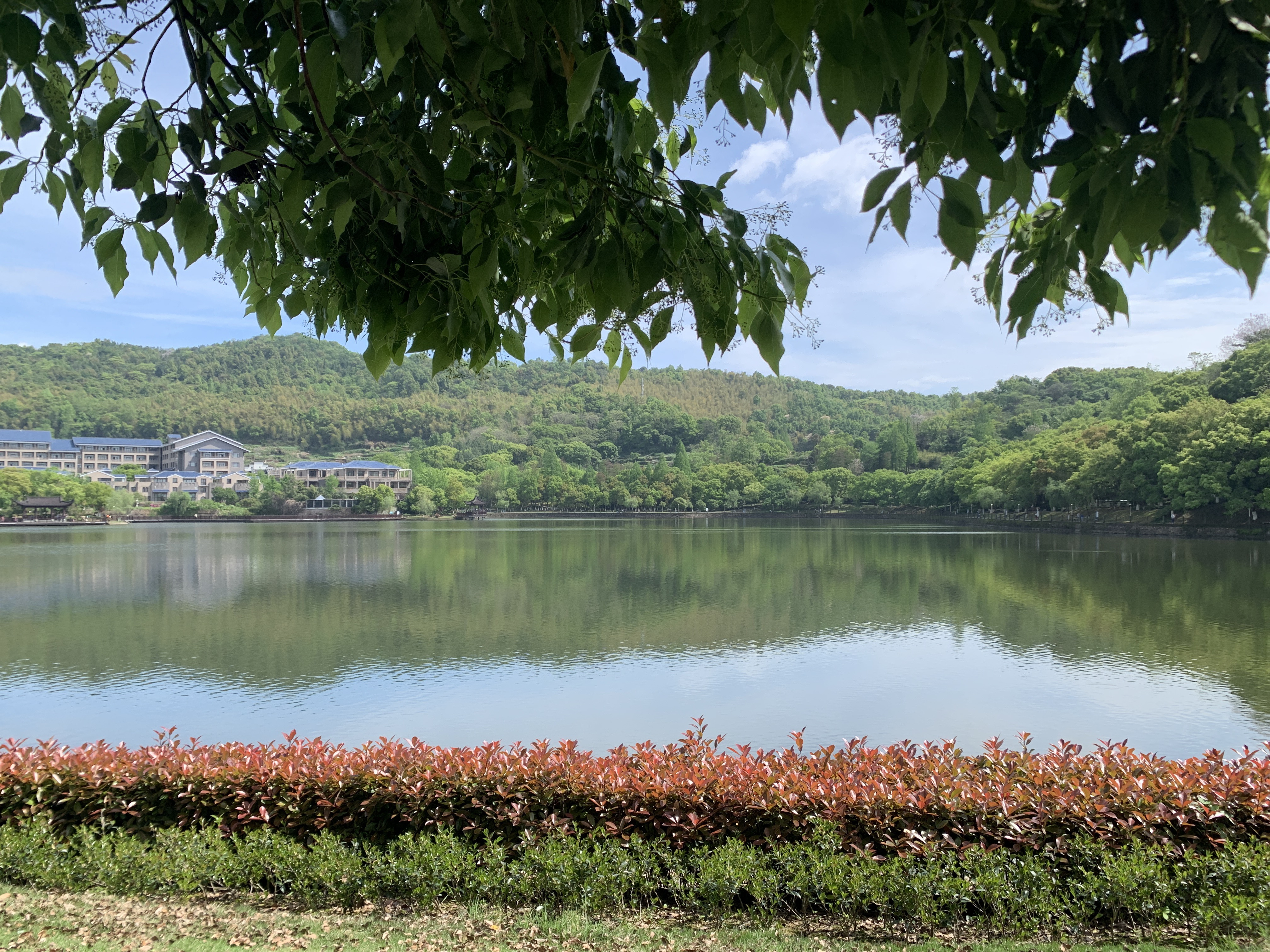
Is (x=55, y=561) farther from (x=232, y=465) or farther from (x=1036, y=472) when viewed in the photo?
(x=232, y=465)

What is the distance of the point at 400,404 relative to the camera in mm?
109188

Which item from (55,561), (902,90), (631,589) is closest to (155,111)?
(902,90)

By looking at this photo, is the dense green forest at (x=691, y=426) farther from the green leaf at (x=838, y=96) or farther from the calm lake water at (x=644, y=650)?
the green leaf at (x=838, y=96)

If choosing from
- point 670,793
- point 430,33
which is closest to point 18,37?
point 430,33

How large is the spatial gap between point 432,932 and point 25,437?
3945 inches

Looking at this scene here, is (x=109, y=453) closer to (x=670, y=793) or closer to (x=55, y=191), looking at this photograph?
(x=670, y=793)

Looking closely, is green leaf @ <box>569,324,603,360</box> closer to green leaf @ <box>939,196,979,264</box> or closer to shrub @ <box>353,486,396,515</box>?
green leaf @ <box>939,196,979,264</box>

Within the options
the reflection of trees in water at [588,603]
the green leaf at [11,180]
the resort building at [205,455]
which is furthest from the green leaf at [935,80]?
the resort building at [205,455]

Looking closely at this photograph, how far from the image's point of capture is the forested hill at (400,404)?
89812 millimetres

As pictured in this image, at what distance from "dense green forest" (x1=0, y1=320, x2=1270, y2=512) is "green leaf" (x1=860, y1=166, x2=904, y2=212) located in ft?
132

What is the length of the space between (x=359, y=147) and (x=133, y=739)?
28.6ft

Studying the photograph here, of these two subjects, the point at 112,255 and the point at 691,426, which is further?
the point at 691,426

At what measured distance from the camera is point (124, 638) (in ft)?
43.5

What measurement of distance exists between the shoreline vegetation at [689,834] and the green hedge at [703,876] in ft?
0.03
